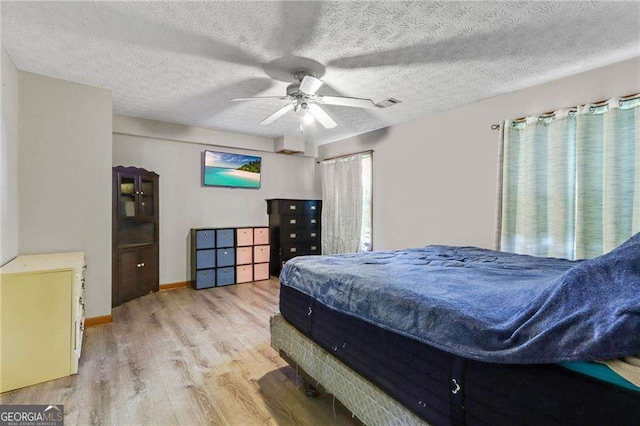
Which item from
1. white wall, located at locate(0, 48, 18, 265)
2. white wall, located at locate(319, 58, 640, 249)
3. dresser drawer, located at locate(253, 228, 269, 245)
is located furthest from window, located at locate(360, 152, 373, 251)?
white wall, located at locate(0, 48, 18, 265)

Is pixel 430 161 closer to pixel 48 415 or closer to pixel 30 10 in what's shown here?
pixel 30 10

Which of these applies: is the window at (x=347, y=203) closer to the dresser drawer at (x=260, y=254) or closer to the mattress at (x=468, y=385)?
the dresser drawer at (x=260, y=254)

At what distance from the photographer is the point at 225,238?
174 inches

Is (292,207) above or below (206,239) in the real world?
above

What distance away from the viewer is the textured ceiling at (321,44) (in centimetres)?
174

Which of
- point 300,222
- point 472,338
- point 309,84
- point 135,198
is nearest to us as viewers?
point 472,338

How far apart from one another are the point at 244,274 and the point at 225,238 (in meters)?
0.64

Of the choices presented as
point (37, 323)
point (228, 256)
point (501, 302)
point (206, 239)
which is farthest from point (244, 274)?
point (501, 302)

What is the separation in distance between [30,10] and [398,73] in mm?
2473

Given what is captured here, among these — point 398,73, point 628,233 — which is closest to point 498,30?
point 398,73

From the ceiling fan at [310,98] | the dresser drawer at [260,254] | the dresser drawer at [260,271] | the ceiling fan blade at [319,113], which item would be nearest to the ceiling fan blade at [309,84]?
the ceiling fan at [310,98]

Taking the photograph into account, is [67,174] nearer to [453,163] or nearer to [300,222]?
[300,222]

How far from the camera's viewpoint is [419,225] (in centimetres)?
380

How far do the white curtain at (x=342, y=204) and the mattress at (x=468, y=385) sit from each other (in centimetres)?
312
